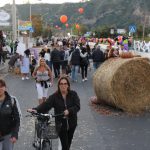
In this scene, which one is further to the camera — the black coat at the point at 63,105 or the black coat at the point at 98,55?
the black coat at the point at 98,55

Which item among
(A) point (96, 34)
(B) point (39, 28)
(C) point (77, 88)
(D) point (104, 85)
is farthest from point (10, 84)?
(B) point (39, 28)

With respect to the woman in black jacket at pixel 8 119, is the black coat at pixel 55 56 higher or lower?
lower

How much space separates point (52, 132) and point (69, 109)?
47 cm

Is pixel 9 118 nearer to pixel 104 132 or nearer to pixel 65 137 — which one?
pixel 65 137

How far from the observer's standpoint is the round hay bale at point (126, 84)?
12.9 meters

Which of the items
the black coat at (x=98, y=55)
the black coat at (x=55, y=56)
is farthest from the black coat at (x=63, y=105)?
the black coat at (x=55, y=56)

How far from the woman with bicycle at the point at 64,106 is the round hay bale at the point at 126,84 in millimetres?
5780

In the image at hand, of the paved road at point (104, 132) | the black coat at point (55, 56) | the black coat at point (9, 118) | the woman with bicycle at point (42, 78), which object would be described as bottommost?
the paved road at point (104, 132)

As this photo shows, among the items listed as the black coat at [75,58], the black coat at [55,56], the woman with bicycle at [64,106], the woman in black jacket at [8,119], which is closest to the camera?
the woman in black jacket at [8,119]

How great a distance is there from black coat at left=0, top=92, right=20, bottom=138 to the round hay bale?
669 centimetres

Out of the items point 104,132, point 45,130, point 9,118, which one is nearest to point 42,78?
point 104,132

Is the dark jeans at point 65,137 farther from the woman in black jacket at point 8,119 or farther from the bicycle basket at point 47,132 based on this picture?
the woman in black jacket at point 8,119

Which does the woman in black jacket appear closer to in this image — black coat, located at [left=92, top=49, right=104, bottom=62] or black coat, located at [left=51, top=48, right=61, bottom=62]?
black coat, located at [left=92, top=49, right=104, bottom=62]

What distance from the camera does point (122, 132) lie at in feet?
34.4
